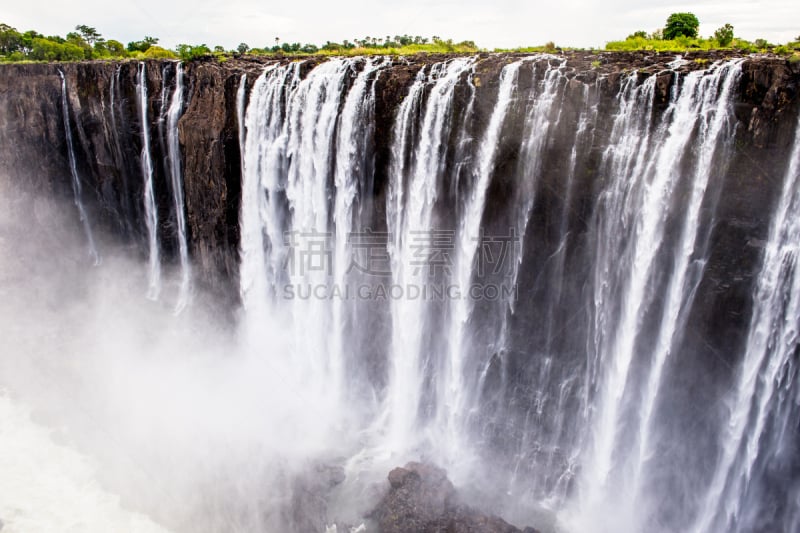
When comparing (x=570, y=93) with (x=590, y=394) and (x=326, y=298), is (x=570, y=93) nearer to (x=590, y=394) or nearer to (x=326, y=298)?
(x=590, y=394)

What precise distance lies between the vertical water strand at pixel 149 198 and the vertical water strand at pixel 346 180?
9368 mm

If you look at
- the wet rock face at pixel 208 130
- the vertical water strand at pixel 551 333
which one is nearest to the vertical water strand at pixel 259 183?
the wet rock face at pixel 208 130

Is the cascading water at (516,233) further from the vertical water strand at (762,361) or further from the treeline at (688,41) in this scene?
the treeline at (688,41)

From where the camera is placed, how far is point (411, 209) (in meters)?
15.3

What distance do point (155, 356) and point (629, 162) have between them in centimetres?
1914

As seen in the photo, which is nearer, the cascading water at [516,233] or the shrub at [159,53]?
the cascading water at [516,233]

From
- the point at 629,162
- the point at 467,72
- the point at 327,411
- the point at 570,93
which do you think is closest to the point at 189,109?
the point at 467,72

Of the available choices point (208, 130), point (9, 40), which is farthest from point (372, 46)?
point (9, 40)

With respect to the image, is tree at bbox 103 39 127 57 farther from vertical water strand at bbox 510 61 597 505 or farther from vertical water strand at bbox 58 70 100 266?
vertical water strand at bbox 510 61 597 505

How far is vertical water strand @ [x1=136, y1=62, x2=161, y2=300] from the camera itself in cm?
2027

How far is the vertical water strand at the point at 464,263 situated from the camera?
13555 millimetres

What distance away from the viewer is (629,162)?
12023 mm

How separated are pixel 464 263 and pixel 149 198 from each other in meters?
14.3

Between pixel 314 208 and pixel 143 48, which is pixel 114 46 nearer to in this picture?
pixel 143 48
